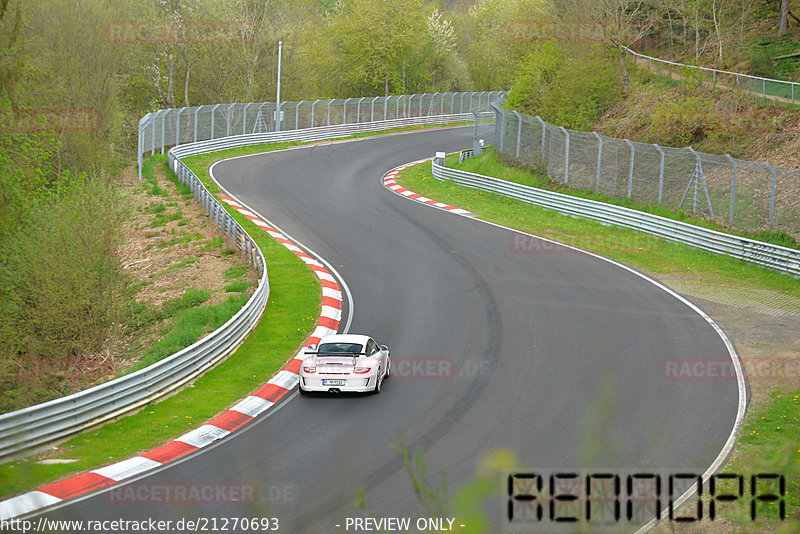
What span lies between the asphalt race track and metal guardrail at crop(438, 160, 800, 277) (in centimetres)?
365

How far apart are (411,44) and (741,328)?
57774mm

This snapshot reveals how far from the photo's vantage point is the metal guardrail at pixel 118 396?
12.4m

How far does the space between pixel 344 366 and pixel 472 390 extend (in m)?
2.55

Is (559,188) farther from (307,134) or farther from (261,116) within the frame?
(261,116)

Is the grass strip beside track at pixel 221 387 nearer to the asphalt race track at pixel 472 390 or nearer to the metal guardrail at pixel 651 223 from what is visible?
the asphalt race track at pixel 472 390

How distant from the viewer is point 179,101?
214 ft

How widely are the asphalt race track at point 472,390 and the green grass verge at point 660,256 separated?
703mm

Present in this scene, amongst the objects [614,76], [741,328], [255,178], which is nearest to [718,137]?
[614,76]

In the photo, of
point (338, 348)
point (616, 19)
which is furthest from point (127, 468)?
point (616, 19)

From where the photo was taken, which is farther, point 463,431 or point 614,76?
point 614,76

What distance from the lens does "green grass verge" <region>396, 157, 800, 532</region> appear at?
1283 cm

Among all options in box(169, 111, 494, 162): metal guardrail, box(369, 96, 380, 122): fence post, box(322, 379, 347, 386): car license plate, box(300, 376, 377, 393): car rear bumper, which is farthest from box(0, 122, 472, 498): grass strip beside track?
box(369, 96, 380, 122): fence post

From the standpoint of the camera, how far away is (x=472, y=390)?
15.6 m

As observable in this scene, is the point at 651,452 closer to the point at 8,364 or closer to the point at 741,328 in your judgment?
the point at 741,328
